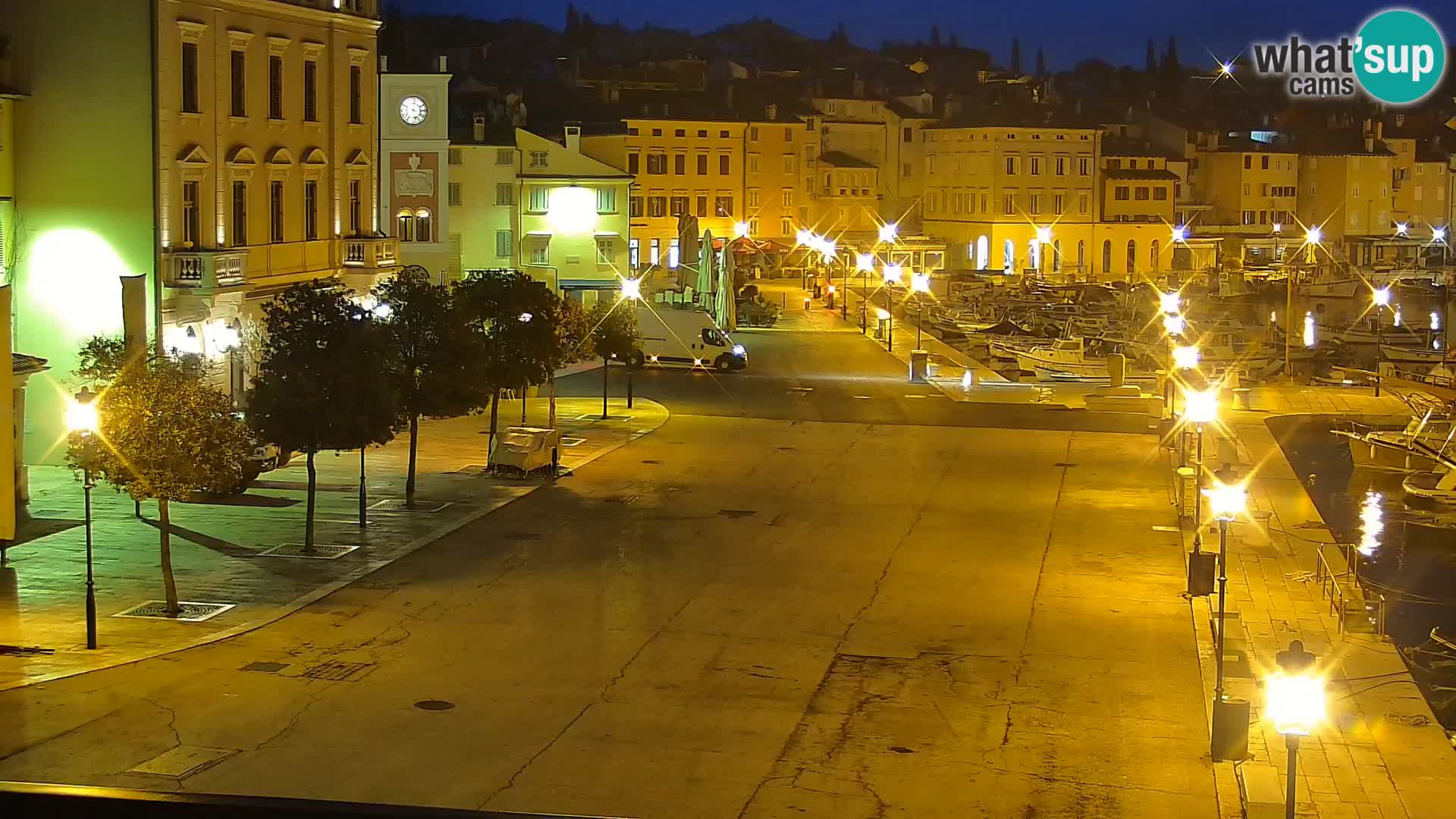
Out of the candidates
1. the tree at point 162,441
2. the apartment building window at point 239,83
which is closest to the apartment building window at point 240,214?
the apartment building window at point 239,83

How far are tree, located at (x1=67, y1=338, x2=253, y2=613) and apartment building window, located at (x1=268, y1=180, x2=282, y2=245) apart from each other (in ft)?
56.1

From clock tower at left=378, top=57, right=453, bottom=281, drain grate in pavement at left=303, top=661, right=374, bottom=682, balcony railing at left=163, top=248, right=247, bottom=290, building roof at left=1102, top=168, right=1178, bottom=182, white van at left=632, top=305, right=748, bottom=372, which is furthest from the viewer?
building roof at left=1102, top=168, right=1178, bottom=182

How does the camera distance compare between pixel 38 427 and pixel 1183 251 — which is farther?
pixel 1183 251

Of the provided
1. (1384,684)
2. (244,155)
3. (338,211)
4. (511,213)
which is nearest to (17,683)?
(1384,684)

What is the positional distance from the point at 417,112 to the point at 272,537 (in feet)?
121

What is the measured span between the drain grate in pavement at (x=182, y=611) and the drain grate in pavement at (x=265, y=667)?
2106mm

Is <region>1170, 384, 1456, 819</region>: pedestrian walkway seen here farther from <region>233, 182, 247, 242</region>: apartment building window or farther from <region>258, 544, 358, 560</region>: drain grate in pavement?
<region>233, 182, 247, 242</region>: apartment building window

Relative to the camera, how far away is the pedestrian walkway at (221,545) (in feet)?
64.6

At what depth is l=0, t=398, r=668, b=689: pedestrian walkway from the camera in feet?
64.6

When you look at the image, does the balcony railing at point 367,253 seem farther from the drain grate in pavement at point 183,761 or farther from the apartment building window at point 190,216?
the drain grate in pavement at point 183,761

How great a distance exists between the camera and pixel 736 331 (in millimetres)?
64688

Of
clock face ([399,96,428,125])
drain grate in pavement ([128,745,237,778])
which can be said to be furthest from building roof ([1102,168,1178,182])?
drain grate in pavement ([128,745,237,778])

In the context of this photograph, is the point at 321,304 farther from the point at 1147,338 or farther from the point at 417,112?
the point at 1147,338

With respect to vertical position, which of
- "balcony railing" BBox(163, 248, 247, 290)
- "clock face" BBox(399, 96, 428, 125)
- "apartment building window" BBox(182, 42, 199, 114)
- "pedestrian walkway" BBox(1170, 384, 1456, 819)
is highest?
"clock face" BBox(399, 96, 428, 125)
